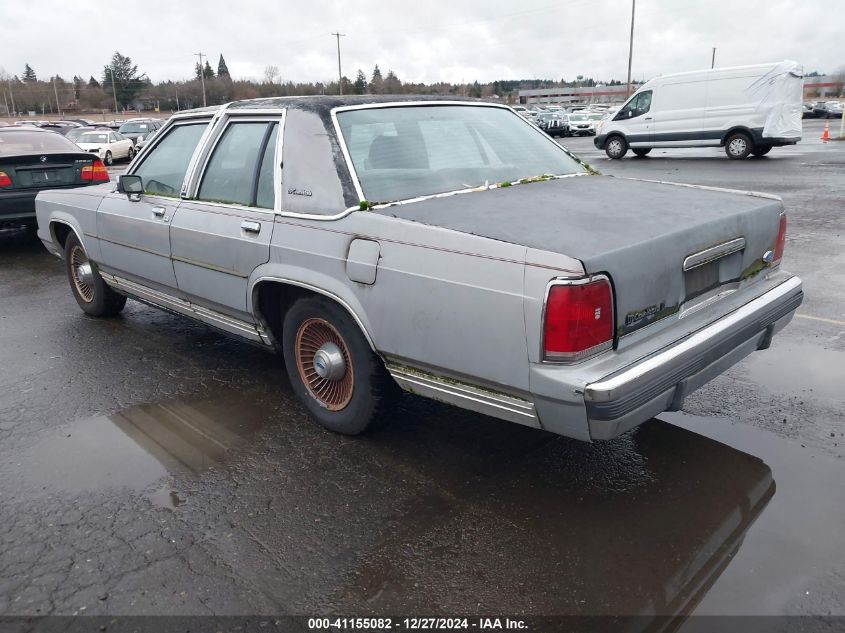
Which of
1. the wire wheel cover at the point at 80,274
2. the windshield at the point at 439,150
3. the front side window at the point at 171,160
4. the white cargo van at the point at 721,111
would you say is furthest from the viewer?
the white cargo van at the point at 721,111

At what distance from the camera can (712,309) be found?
126 inches

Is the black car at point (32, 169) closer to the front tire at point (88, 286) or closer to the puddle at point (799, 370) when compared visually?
the front tire at point (88, 286)

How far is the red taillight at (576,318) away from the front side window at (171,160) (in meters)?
2.97

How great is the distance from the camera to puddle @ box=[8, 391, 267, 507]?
3.38m

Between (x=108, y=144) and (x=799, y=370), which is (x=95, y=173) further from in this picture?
(x=108, y=144)

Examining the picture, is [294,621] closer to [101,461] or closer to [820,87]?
[101,461]

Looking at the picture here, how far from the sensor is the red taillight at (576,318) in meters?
2.52

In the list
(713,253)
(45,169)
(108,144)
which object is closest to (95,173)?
(45,169)

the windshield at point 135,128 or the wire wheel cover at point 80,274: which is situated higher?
the windshield at point 135,128

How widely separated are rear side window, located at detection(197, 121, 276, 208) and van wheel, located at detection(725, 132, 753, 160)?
58.5 feet

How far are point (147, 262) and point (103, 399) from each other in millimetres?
991

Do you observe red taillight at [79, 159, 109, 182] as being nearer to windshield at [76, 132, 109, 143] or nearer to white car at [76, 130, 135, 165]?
white car at [76, 130, 135, 165]

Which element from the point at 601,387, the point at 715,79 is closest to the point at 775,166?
the point at 715,79

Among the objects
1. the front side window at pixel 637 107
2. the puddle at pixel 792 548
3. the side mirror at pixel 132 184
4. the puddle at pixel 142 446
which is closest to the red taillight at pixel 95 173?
the side mirror at pixel 132 184
